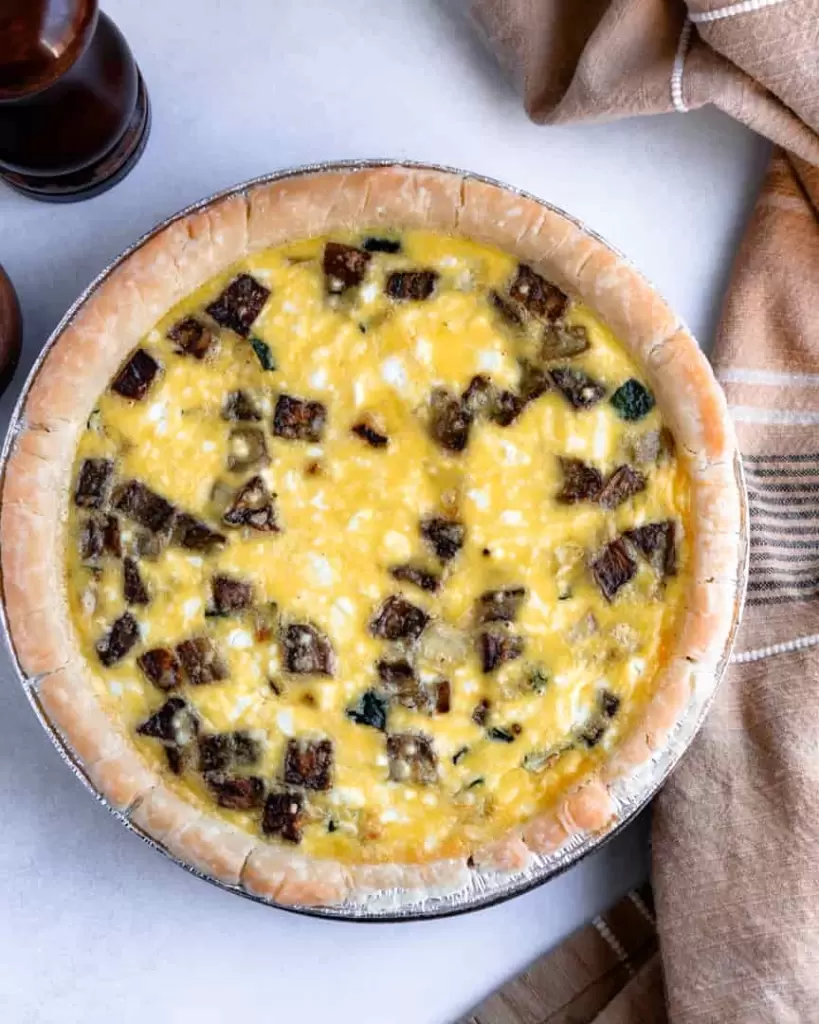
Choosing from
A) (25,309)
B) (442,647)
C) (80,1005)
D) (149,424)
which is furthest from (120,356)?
(80,1005)

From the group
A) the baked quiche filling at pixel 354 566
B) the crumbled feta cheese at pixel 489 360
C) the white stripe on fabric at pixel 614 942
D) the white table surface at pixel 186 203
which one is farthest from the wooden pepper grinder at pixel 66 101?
the white stripe on fabric at pixel 614 942

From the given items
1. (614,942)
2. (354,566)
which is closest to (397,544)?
(354,566)

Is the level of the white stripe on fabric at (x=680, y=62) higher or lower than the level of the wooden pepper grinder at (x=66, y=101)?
higher

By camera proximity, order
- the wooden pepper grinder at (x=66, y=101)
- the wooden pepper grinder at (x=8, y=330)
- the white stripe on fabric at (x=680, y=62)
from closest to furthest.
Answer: the wooden pepper grinder at (x=66, y=101)
the wooden pepper grinder at (x=8, y=330)
the white stripe on fabric at (x=680, y=62)

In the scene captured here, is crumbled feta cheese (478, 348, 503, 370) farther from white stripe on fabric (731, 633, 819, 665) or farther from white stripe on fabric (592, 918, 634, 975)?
white stripe on fabric (592, 918, 634, 975)

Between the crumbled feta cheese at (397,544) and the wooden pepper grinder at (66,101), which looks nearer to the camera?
the wooden pepper grinder at (66,101)

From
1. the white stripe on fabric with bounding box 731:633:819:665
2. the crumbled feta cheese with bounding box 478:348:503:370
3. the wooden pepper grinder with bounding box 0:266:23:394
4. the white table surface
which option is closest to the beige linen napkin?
the white stripe on fabric with bounding box 731:633:819:665

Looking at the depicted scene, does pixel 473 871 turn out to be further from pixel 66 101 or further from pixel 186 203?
pixel 66 101

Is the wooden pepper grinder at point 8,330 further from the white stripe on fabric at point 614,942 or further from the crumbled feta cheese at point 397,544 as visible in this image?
the white stripe on fabric at point 614,942
